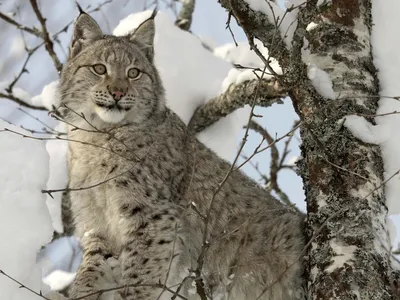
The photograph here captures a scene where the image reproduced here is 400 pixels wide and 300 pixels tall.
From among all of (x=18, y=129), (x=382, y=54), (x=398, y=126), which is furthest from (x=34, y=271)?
(x=382, y=54)

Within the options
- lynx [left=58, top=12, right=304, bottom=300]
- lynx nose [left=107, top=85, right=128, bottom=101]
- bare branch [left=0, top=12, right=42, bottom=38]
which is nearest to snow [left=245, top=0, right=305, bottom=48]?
lynx [left=58, top=12, right=304, bottom=300]

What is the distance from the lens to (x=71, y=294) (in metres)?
4.73

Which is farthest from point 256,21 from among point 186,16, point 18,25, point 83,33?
point 186,16

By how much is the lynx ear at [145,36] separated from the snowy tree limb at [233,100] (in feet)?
2.76

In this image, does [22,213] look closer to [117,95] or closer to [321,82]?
[117,95]

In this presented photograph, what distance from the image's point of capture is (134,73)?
5215 millimetres

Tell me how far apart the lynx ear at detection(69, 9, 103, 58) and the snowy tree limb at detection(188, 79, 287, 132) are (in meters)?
1.30

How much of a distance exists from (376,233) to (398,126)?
32.1 inches

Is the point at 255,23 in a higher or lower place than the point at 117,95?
lower

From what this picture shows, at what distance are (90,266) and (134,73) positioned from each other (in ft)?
4.97

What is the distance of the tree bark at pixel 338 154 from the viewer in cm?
362

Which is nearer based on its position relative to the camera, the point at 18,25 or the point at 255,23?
the point at 255,23

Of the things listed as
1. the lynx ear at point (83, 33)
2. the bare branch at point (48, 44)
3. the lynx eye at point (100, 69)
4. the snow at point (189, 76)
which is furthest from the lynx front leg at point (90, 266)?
the bare branch at point (48, 44)

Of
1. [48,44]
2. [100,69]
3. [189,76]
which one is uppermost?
[48,44]
